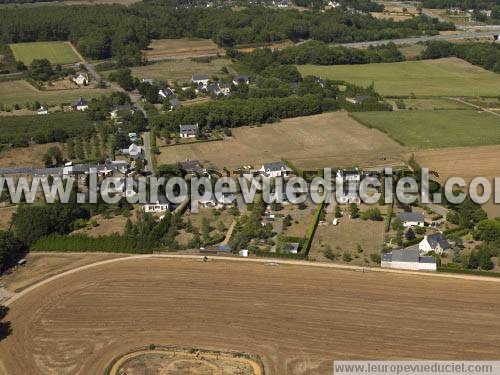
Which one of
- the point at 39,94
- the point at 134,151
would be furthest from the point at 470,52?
the point at 39,94

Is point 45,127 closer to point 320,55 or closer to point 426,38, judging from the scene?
point 320,55

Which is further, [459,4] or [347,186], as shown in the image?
[459,4]

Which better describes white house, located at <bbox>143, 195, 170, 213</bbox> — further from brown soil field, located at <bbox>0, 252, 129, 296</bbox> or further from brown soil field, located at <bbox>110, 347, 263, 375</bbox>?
brown soil field, located at <bbox>110, 347, 263, 375</bbox>

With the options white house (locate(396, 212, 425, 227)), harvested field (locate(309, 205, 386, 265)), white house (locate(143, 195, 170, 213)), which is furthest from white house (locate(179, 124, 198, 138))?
white house (locate(396, 212, 425, 227))

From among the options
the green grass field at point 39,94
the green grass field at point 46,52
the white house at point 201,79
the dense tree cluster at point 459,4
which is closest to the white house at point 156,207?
the green grass field at point 39,94

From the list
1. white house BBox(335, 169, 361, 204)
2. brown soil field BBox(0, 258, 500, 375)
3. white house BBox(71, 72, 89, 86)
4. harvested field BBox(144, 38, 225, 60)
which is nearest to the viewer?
brown soil field BBox(0, 258, 500, 375)

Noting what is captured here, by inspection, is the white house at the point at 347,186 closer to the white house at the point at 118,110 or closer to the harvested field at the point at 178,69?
the white house at the point at 118,110

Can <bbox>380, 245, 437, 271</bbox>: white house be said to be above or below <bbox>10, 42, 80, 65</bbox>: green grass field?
below
